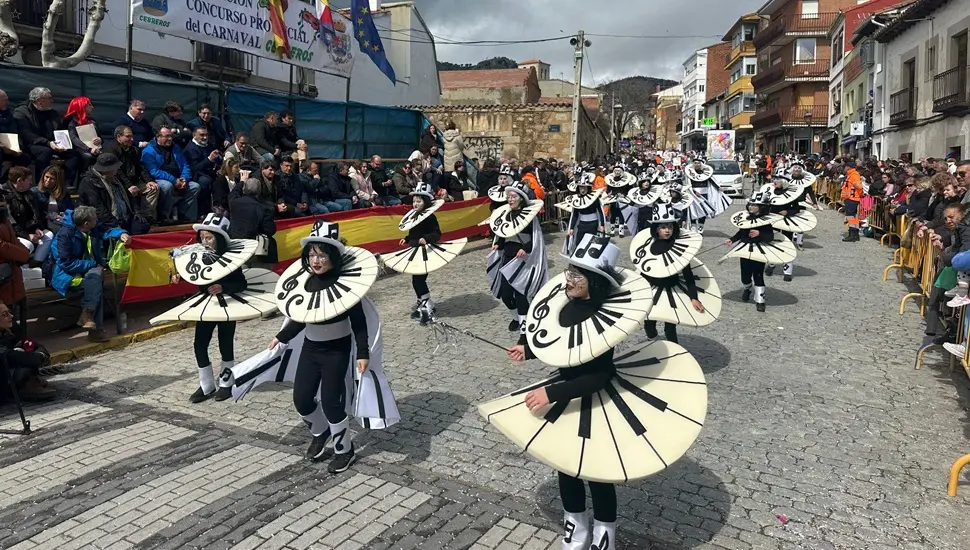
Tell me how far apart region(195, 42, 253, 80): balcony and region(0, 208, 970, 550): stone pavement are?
12881 millimetres

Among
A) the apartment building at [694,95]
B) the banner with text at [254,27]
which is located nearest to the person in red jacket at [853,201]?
the banner with text at [254,27]

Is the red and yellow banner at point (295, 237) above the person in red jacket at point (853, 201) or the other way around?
the other way around

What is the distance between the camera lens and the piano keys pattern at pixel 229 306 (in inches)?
266

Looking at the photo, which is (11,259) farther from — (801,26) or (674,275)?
(801,26)

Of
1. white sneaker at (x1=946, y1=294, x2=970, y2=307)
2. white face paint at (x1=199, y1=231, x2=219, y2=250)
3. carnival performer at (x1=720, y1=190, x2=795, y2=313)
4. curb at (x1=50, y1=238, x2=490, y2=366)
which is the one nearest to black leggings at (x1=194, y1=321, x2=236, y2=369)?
white face paint at (x1=199, y1=231, x2=219, y2=250)

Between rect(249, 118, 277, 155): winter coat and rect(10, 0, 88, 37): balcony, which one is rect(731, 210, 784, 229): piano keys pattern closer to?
rect(249, 118, 277, 155): winter coat

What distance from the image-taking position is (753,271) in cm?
1111

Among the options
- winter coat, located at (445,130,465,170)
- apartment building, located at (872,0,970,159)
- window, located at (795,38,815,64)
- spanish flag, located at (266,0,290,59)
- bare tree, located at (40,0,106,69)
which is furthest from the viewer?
window, located at (795,38,815,64)

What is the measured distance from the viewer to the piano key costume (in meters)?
6.87

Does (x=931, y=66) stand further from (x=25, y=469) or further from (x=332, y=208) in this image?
(x=25, y=469)

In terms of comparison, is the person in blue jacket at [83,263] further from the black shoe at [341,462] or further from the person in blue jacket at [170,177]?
the black shoe at [341,462]

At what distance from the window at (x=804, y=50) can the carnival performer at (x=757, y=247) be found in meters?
52.4

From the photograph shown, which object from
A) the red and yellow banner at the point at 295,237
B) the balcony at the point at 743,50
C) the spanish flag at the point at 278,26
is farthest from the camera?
the balcony at the point at 743,50

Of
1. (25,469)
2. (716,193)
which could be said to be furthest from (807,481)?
(716,193)
